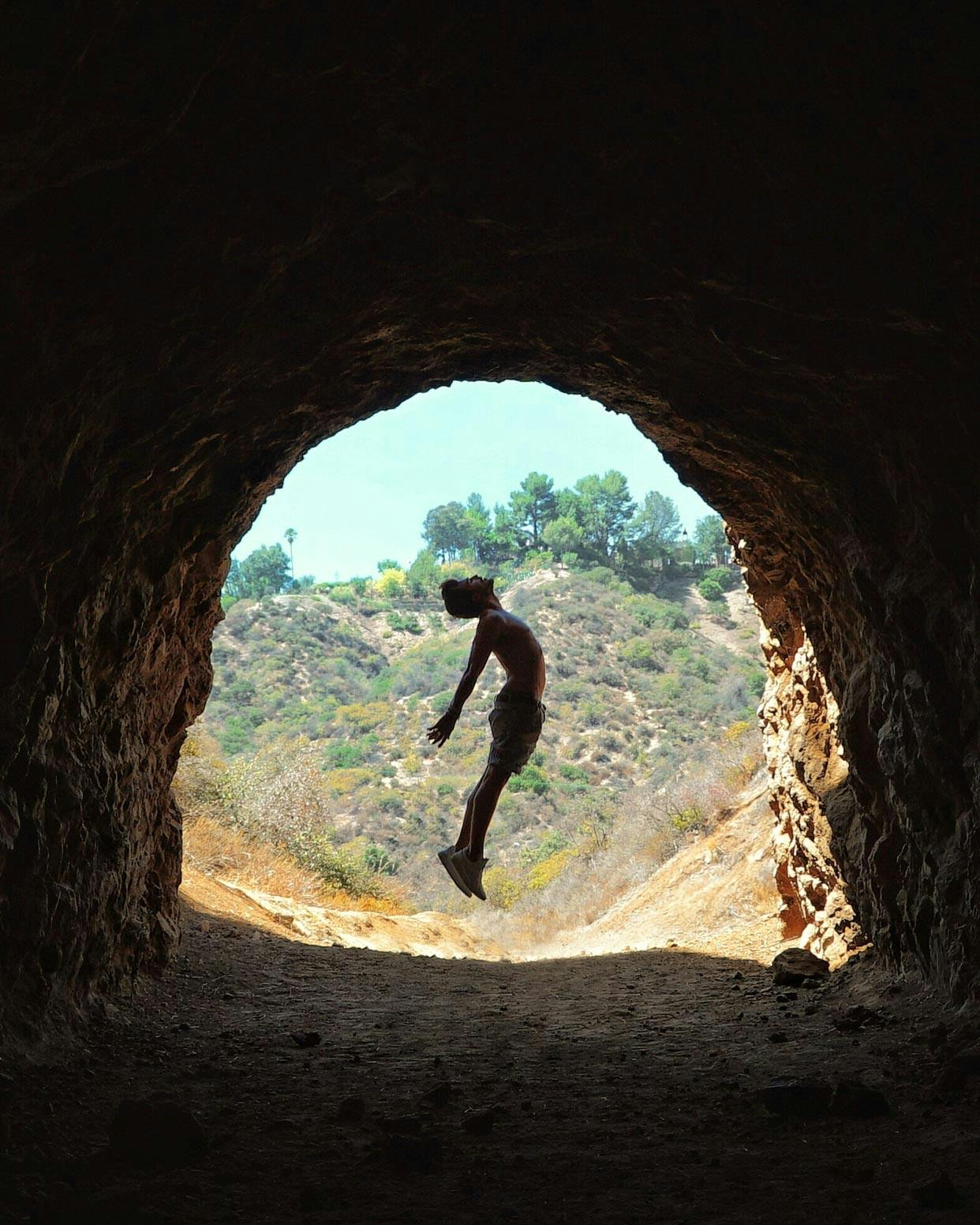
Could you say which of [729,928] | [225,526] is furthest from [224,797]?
[225,526]

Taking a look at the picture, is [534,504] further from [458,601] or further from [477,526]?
[458,601]

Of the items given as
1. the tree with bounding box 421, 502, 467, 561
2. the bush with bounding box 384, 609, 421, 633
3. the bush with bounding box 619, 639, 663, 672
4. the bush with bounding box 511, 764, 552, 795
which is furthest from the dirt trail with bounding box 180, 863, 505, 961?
the tree with bounding box 421, 502, 467, 561

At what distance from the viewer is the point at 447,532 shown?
66062 mm

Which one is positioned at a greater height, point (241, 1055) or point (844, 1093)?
point (844, 1093)

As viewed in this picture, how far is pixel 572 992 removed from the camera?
553cm

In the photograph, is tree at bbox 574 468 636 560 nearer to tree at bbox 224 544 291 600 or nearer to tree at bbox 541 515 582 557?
tree at bbox 541 515 582 557

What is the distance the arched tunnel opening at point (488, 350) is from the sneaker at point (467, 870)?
6.51 feet

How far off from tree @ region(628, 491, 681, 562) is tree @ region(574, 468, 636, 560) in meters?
0.70

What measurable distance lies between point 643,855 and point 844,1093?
42.6ft

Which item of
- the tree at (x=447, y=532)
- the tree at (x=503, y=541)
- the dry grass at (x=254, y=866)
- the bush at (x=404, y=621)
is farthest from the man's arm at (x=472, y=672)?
the tree at (x=447, y=532)

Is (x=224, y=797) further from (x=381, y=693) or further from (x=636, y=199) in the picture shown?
(x=381, y=693)

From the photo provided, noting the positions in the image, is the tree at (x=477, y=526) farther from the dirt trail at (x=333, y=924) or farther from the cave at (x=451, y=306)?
the cave at (x=451, y=306)

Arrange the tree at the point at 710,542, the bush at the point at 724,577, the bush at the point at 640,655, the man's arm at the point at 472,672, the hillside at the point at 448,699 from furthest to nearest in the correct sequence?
the tree at the point at 710,542
the bush at the point at 724,577
the bush at the point at 640,655
the hillside at the point at 448,699
the man's arm at the point at 472,672

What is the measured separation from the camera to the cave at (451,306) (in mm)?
2674
